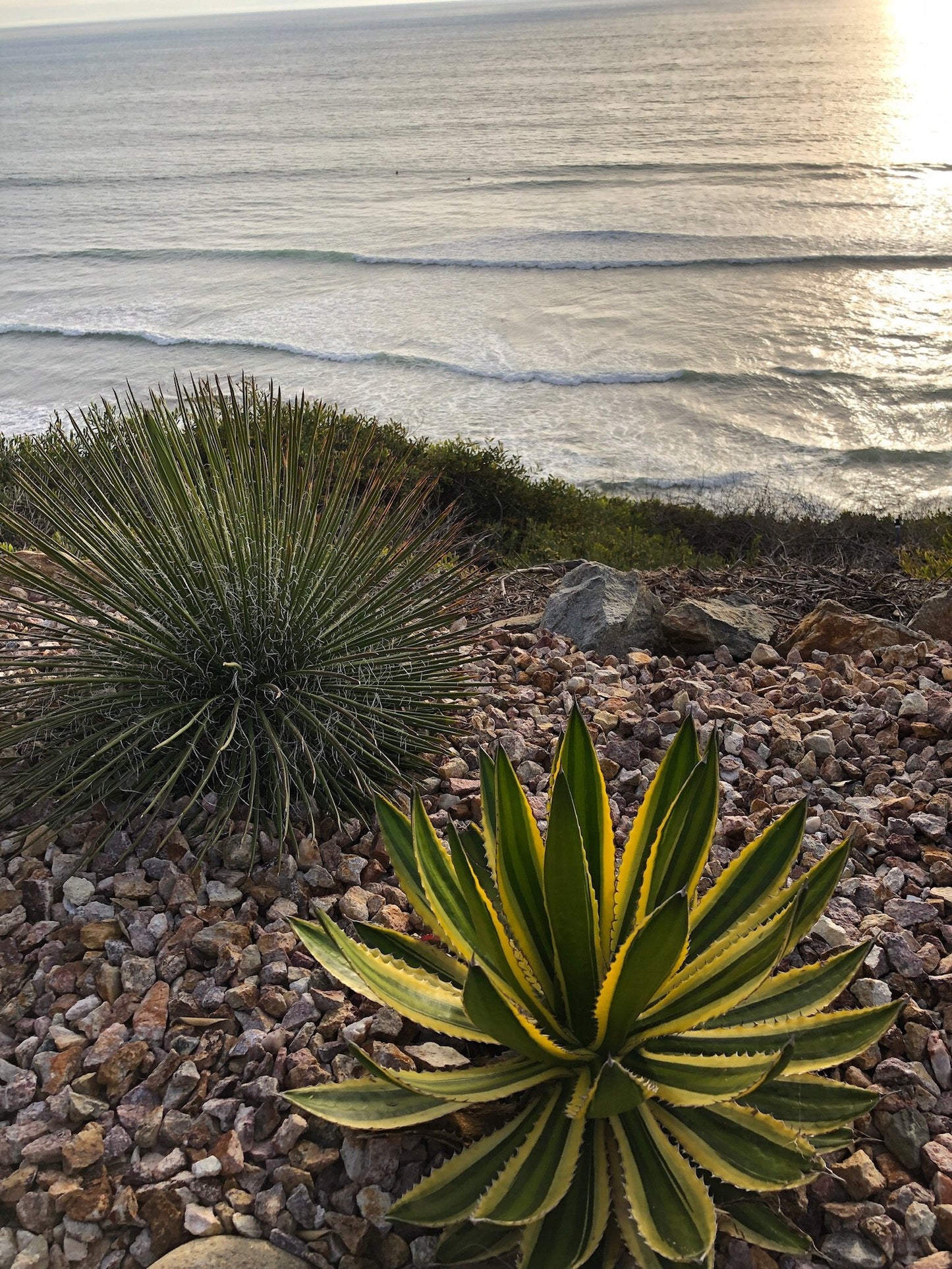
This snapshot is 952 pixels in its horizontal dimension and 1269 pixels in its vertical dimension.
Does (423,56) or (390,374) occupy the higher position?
(423,56)

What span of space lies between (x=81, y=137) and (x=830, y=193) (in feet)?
141

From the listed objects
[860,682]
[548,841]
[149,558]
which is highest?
[149,558]

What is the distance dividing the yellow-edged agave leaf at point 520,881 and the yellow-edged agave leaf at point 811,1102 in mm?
505

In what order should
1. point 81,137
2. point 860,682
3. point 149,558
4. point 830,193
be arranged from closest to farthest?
point 149,558 < point 860,682 < point 830,193 < point 81,137

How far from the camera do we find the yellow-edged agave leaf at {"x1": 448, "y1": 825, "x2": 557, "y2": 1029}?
2105mm

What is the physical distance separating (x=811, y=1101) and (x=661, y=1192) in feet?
1.37

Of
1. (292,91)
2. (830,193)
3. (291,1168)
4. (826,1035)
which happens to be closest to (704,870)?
(826,1035)

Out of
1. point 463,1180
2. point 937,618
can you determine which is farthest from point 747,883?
point 937,618

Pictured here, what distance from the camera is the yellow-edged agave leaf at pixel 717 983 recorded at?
2051 mm

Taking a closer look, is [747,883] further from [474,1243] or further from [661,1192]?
[474,1243]

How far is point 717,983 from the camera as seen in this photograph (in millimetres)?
2131

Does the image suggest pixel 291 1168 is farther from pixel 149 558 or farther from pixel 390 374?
pixel 390 374

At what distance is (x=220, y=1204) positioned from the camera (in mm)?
2088

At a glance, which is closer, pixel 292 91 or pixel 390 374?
pixel 390 374
